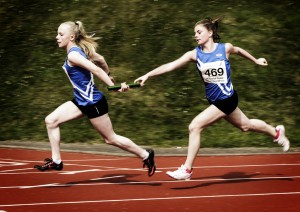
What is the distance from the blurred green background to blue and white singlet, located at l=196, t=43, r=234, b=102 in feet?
16.6

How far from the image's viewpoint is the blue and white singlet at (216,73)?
8.80 metres

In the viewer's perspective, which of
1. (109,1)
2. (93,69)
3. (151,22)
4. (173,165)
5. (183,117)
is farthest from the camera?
(109,1)

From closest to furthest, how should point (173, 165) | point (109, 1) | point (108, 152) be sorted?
Result: 1. point (173, 165)
2. point (108, 152)
3. point (109, 1)

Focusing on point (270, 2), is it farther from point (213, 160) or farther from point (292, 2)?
point (213, 160)

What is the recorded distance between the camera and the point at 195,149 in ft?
28.9

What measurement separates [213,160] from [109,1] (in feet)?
39.7


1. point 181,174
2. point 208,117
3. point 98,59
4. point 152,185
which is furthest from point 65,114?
point 208,117

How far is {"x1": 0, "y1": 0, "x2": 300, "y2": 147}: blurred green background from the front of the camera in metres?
15.6

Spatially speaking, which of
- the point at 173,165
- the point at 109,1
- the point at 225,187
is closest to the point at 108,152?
the point at 173,165

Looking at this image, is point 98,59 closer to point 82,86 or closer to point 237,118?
point 82,86

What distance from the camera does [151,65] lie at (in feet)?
62.0

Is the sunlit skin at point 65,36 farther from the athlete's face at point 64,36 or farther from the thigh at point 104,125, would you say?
the thigh at point 104,125

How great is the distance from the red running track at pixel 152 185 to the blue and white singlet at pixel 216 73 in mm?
1202

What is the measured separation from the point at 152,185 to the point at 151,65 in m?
9.81
